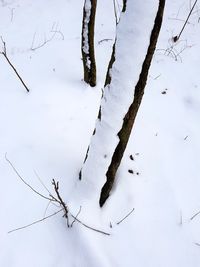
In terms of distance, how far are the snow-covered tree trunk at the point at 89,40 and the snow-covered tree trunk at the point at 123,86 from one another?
1.11 meters

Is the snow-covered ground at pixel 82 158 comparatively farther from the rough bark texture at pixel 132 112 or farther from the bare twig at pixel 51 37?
the rough bark texture at pixel 132 112

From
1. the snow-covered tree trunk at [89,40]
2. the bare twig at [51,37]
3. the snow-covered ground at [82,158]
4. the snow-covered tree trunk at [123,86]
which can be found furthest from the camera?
the bare twig at [51,37]

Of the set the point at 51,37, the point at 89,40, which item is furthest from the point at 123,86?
the point at 51,37

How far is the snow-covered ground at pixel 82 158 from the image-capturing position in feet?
5.81

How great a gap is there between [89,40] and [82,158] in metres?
1.02

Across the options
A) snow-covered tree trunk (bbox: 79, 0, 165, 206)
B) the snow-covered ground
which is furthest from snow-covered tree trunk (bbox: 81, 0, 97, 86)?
snow-covered tree trunk (bbox: 79, 0, 165, 206)

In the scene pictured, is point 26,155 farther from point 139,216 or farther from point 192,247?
point 192,247

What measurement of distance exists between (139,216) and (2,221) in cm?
91

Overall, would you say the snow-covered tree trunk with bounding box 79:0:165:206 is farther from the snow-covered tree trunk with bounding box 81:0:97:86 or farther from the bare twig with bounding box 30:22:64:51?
the bare twig with bounding box 30:22:64:51

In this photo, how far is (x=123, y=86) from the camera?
136 cm

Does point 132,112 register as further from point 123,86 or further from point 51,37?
point 51,37

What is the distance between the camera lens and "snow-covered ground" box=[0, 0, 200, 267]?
1.77m

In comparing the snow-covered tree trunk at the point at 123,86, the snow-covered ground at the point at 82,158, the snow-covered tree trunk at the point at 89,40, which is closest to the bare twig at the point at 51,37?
the snow-covered ground at the point at 82,158

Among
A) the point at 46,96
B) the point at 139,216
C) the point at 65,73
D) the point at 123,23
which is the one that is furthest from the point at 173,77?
the point at 123,23
